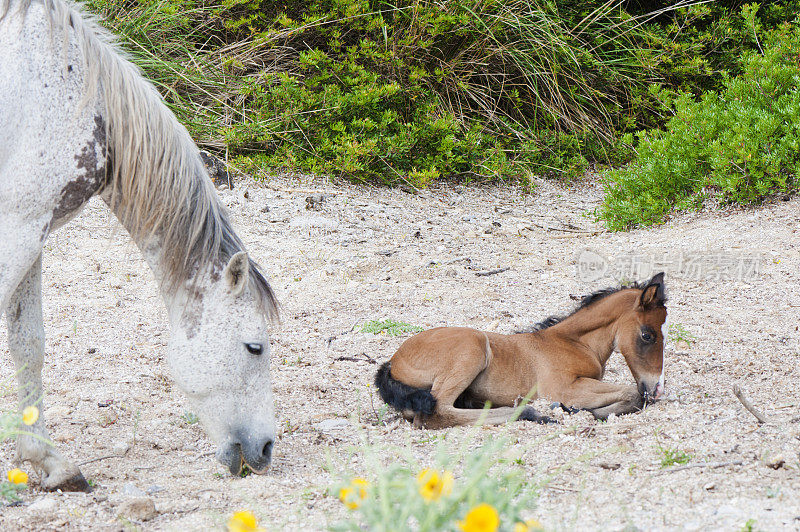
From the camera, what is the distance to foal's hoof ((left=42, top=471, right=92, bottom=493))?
116 inches

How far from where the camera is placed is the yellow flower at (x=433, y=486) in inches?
54.5

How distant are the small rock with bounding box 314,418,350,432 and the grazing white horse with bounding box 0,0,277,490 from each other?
69 cm

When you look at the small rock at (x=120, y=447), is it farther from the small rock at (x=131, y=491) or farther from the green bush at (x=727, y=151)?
the green bush at (x=727, y=151)

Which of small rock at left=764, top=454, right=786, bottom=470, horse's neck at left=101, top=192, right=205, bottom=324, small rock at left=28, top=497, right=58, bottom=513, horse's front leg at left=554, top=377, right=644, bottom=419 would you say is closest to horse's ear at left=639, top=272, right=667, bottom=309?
horse's front leg at left=554, top=377, right=644, bottom=419

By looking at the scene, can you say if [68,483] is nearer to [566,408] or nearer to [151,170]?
[151,170]

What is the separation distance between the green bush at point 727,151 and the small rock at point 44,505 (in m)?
5.68

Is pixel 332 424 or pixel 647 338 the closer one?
pixel 332 424

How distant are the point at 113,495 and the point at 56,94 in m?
1.52

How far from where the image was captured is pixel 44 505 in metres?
2.68

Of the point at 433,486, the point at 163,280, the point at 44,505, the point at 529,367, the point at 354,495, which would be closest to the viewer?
the point at 433,486

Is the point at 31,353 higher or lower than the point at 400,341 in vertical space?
higher

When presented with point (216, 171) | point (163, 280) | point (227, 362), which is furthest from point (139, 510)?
point (216, 171)

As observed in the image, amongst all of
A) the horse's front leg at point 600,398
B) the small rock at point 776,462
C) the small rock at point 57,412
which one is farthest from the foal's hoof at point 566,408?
the small rock at point 57,412

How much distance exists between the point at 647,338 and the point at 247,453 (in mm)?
2174
